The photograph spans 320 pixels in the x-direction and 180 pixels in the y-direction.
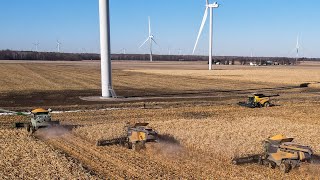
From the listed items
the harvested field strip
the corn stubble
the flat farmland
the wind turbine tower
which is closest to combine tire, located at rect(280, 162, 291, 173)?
the flat farmland

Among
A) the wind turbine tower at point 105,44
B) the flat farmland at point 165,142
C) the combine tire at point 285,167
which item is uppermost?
the wind turbine tower at point 105,44

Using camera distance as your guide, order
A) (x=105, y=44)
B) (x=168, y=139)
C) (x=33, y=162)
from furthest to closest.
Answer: (x=105, y=44), (x=168, y=139), (x=33, y=162)

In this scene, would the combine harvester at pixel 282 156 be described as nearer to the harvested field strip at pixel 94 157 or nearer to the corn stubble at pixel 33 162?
the harvested field strip at pixel 94 157

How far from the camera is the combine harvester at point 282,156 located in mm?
11586

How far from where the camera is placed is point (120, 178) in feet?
37.5

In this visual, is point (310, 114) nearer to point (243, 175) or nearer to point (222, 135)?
point (222, 135)

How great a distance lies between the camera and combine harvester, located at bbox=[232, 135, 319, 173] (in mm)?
11586

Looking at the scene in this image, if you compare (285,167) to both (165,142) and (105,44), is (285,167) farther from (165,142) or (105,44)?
(105,44)

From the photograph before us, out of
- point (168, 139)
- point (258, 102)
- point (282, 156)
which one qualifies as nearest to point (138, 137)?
point (168, 139)

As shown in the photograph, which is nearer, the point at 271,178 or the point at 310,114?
the point at 271,178

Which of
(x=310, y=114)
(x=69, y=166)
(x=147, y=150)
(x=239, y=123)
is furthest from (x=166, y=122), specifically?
(x=310, y=114)

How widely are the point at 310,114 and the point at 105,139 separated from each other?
50.0 feet

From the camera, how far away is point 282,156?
11961 millimetres

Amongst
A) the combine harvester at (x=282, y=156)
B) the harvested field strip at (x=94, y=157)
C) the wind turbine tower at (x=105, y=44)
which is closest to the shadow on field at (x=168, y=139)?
the harvested field strip at (x=94, y=157)
